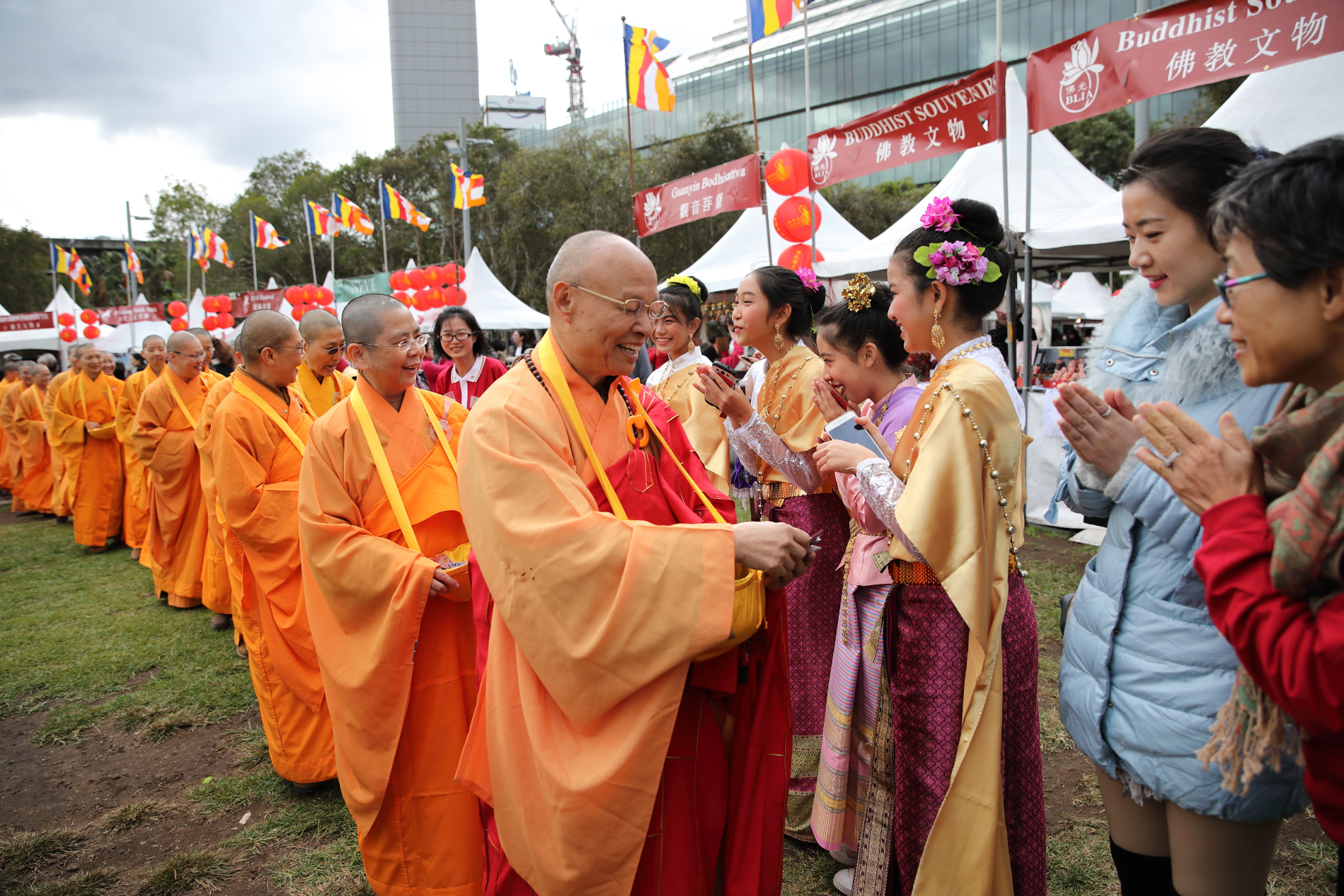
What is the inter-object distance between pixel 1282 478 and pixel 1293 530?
225 millimetres

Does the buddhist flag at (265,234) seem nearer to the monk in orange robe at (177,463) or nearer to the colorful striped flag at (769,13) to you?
the colorful striped flag at (769,13)

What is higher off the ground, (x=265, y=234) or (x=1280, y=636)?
(x=265, y=234)

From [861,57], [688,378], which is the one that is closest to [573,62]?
[861,57]

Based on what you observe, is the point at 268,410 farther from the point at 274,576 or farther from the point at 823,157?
the point at 823,157

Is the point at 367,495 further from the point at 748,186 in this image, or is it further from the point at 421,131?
the point at 421,131

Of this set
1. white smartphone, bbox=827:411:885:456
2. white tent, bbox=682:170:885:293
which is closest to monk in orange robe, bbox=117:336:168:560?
white smartphone, bbox=827:411:885:456

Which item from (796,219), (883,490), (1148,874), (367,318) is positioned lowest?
(1148,874)

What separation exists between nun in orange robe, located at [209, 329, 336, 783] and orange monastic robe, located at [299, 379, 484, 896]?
3.19 feet

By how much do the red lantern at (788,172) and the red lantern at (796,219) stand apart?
0.39 feet

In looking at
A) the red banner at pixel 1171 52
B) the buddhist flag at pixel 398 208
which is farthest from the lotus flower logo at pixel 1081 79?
the buddhist flag at pixel 398 208

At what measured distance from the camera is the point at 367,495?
2.66m

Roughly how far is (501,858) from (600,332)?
4.63 ft

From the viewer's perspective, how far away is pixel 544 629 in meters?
1.69

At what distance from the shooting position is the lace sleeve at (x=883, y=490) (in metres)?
2.06
